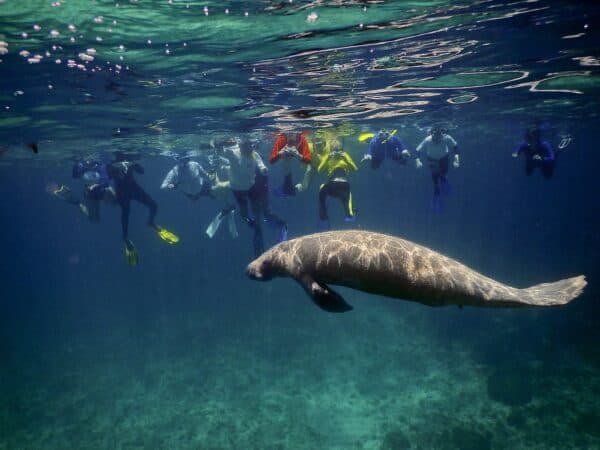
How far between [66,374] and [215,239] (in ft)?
149

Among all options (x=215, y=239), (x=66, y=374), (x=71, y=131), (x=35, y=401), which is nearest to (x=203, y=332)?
(x=66, y=374)

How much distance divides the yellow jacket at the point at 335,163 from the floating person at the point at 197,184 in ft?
15.6

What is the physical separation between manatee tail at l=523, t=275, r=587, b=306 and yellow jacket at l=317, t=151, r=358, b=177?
8.67 metres

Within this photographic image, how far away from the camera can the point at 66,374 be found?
58.6 feet

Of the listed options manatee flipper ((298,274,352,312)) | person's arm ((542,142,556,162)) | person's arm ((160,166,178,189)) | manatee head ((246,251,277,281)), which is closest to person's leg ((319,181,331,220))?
person's arm ((160,166,178,189))

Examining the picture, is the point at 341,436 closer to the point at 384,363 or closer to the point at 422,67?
the point at 384,363

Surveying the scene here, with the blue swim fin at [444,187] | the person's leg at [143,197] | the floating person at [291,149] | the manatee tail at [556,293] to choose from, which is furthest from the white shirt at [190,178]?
the manatee tail at [556,293]

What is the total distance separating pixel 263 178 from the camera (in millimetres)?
16422

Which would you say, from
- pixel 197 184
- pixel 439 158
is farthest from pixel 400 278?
pixel 197 184

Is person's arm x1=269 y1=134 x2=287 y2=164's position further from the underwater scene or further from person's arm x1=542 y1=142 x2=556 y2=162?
person's arm x1=542 y1=142 x2=556 y2=162

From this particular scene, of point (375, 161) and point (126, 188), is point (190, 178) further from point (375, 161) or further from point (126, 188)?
point (375, 161)

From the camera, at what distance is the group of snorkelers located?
45.0ft

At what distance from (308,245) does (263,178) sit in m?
10.4

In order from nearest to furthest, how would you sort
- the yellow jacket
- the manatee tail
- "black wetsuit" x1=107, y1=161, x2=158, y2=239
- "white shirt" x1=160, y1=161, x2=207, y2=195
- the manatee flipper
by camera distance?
the manatee tail → the manatee flipper → the yellow jacket → "white shirt" x1=160, y1=161, x2=207, y2=195 → "black wetsuit" x1=107, y1=161, x2=158, y2=239
